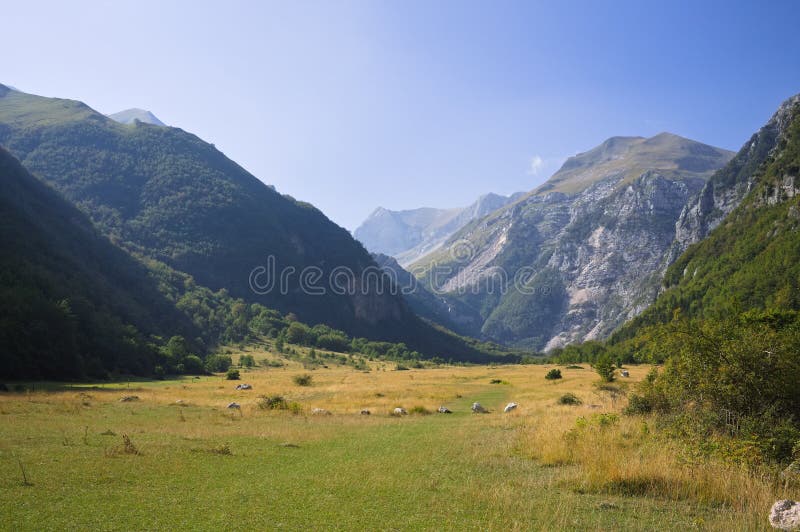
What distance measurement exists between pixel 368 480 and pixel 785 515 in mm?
8450

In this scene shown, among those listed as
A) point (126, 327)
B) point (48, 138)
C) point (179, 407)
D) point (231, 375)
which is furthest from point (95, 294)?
point (48, 138)

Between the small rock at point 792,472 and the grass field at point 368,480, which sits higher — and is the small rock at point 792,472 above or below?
above

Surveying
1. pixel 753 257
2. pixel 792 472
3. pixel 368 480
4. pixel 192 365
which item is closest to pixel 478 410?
pixel 368 480

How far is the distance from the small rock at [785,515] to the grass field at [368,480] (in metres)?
0.31

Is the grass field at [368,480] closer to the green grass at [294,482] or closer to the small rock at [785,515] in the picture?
the green grass at [294,482]

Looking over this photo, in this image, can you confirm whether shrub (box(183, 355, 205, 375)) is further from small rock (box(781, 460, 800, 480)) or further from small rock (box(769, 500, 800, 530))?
small rock (box(769, 500, 800, 530))

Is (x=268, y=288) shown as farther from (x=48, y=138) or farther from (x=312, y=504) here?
(x=312, y=504)

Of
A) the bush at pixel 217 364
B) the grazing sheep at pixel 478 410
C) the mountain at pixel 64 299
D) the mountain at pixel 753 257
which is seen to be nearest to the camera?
the grazing sheep at pixel 478 410

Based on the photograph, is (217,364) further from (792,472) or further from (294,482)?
(792,472)

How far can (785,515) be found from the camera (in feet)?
24.9

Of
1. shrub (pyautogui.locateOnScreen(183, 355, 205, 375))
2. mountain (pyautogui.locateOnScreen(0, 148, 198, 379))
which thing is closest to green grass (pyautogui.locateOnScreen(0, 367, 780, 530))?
mountain (pyautogui.locateOnScreen(0, 148, 198, 379))

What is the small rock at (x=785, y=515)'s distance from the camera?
7.37 meters

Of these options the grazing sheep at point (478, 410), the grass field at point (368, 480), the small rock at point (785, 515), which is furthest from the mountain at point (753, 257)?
the small rock at point (785, 515)

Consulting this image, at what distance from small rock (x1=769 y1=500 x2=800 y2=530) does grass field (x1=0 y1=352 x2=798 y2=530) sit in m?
0.31
